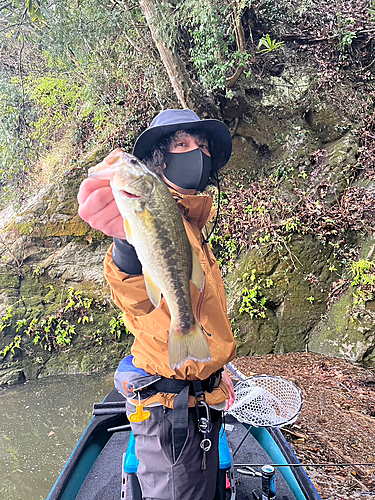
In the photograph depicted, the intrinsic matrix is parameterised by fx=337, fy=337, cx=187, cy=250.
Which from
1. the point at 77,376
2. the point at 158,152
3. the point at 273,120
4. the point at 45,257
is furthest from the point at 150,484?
the point at 273,120

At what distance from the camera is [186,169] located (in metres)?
1.87

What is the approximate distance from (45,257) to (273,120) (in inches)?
229

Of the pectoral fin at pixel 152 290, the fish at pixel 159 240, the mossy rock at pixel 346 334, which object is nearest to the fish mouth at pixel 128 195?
the fish at pixel 159 240

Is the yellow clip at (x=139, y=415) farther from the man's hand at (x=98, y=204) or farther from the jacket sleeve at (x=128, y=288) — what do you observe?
the man's hand at (x=98, y=204)

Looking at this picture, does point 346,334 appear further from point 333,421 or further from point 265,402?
point 265,402

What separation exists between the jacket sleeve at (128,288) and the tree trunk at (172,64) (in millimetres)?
5796

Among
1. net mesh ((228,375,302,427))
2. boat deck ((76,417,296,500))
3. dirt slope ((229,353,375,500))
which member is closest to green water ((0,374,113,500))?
boat deck ((76,417,296,500))

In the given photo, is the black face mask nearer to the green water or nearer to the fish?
the fish

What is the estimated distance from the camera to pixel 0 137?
337 inches

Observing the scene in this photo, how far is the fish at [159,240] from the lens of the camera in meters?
1.21

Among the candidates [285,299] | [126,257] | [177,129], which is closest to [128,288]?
[126,257]

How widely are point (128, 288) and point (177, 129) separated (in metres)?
0.95

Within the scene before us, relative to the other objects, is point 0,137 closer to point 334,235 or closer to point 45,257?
point 45,257

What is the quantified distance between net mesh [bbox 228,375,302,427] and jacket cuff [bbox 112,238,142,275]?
1.56 meters
